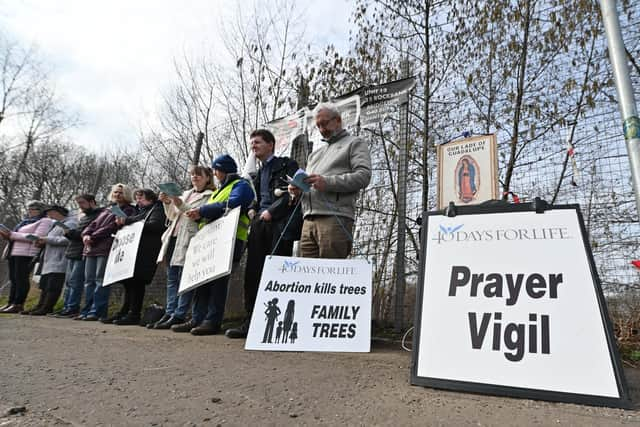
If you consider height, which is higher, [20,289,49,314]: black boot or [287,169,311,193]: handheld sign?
[287,169,311,193]: handheld sign

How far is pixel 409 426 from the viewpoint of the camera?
111 cm

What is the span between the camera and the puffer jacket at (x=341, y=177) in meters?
2.61

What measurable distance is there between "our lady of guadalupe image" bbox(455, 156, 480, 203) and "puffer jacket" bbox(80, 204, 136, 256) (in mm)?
3689

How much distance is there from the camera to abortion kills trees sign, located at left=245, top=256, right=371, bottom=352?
222 cm

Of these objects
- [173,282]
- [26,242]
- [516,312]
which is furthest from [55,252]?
[516,312]

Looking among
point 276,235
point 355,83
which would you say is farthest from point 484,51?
point 276,235

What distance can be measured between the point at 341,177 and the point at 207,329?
1.57 metres

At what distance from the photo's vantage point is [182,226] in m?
3.52

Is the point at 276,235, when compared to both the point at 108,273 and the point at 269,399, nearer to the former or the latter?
the point at 269,399

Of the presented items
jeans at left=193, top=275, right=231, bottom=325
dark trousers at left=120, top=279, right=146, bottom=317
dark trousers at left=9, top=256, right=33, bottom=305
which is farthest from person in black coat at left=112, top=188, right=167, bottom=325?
dark trousers at left=9, top=256, right=33, bottom=305

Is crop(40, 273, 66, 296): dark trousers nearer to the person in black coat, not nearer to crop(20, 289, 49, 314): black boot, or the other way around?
crop(20, 289, 49, 314): black boot

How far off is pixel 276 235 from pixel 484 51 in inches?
134

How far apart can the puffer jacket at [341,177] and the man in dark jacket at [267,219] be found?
0.95 ft

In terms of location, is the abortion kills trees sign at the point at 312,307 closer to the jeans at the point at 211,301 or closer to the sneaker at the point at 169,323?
the jeans at the point at 211,301
